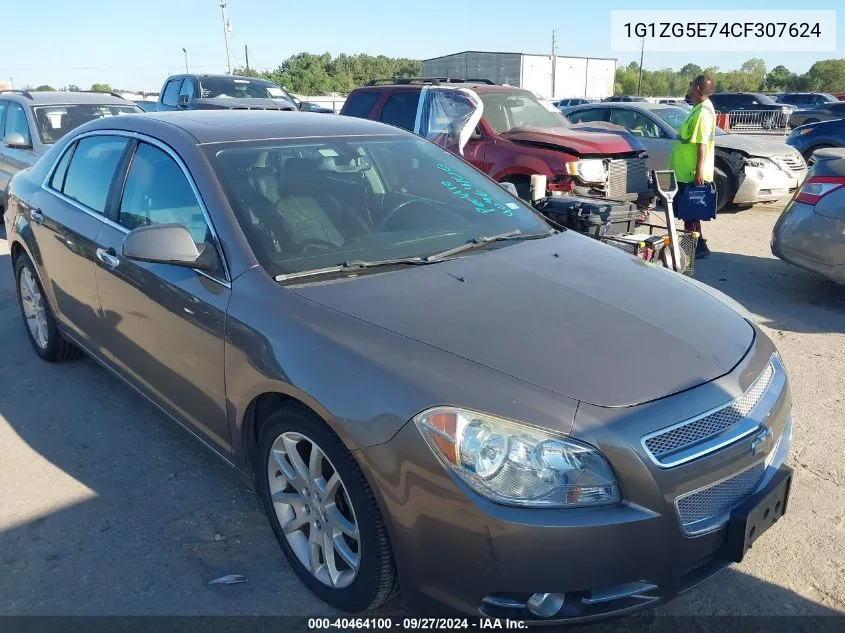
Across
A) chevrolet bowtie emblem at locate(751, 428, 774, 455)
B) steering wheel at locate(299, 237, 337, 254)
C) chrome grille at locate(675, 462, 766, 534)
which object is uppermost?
steering wheel at locate(299, 237, 337, 254)

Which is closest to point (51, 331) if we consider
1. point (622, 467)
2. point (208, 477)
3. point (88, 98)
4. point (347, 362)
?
point (208, 477)

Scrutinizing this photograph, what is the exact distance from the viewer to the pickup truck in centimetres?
1209

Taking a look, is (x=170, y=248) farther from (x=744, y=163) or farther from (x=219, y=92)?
(x=219, y=92)

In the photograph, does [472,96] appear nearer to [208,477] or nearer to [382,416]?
[208,477]

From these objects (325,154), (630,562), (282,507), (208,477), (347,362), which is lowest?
(208,477)

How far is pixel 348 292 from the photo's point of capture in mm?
2602

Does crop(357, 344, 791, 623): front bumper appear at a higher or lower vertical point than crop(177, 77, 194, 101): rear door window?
lower

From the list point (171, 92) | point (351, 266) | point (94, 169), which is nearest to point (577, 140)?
point (94, 169)

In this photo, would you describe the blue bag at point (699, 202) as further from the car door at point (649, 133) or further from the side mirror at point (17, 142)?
the side mirror at point (17, 142)

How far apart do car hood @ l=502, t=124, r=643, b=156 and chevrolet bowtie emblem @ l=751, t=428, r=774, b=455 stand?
5.86 metres

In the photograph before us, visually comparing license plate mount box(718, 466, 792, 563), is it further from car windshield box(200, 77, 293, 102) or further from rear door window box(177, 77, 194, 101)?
rear door window box(177, 77, 194, 101)

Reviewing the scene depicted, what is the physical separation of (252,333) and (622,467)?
1.37 m

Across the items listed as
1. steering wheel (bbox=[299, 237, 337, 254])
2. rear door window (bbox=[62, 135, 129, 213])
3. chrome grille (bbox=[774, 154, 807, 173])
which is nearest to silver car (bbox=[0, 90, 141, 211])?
rear door window (bbox=[62, 135, 129, 213])

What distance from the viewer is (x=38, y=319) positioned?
483 cm
